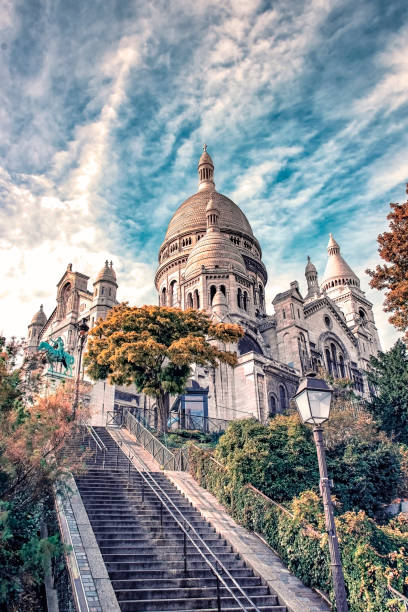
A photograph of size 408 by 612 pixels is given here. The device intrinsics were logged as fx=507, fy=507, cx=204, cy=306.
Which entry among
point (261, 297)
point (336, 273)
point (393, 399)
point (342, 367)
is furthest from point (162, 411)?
point (336, 273)

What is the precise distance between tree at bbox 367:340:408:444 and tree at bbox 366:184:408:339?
1026 cm

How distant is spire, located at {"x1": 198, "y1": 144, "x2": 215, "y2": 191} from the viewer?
230ft

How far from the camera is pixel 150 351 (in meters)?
24.8

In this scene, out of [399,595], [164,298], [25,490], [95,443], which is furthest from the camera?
[164,298]

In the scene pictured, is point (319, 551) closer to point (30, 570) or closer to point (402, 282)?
point (30, 570)

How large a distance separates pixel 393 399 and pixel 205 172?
50308 mm

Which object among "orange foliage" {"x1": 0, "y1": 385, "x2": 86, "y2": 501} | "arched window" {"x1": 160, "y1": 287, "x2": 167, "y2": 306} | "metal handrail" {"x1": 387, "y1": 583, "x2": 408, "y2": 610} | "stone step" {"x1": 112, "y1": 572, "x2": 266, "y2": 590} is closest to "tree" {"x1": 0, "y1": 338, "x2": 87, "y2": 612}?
"orange foliage" {"x1": 0, "y1": 385, "x2": 86, "y2": 501}

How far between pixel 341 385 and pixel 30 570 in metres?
30.9

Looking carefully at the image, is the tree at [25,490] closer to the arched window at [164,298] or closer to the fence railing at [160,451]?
the fence railing at [160,451]

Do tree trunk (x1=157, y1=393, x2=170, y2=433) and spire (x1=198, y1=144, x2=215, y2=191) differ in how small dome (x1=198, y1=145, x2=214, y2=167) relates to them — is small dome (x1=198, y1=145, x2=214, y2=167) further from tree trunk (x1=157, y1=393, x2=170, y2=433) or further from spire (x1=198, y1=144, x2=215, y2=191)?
tree trunk (x1=157, y1=393, x2=170, y2=433)

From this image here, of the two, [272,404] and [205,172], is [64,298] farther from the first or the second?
[205,172]

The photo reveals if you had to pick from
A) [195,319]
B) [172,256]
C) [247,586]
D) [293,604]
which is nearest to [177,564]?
[247,586]

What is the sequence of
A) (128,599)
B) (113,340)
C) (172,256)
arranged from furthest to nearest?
(172,256) → (113,340) → (128,599)

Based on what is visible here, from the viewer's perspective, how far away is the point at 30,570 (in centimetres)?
876
